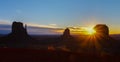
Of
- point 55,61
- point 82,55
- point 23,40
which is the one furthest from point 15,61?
point 23,40

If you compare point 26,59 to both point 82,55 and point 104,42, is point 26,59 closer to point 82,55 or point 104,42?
point 82,55

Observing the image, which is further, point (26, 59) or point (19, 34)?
point (19, 34)

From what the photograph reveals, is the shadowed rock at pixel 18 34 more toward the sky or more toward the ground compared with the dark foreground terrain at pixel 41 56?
more toward the ground

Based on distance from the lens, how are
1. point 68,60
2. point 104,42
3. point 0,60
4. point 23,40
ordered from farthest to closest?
point 23,40 < point 104,42 < point 68,60 < point 0,60

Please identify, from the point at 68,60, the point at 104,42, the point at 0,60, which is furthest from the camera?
the point at 104,42

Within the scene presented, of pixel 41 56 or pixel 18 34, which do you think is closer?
pixel 41 56

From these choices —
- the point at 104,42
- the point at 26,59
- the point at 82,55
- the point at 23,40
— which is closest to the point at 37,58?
the point at 26,59

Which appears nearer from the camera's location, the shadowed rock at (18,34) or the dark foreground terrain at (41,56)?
the dark foreground terrain at (41,56)

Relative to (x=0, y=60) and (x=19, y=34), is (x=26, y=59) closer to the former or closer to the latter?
(x=0, y=60)

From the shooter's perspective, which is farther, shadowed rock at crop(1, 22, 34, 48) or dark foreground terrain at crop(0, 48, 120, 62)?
shadowed rock at crop(1, 22, 34, 48)

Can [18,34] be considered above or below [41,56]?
below

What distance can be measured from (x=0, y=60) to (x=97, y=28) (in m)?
80.0

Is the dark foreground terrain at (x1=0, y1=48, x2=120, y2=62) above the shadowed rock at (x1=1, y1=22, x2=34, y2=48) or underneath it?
above

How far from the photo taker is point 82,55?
14789 millimetres
